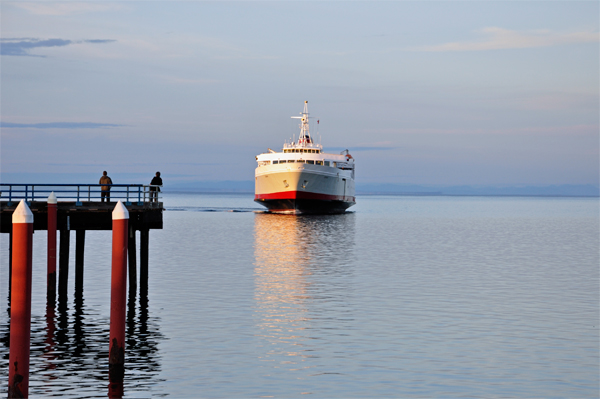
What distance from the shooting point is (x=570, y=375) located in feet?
59.9

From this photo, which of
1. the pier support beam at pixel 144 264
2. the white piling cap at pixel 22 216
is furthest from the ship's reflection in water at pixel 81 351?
the white piling cap at pixel 22 216

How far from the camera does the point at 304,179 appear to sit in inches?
3787

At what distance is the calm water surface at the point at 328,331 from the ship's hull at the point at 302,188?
50.3 meters

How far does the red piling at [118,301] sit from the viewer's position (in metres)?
16.4

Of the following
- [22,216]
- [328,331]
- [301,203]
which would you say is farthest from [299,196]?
[22,216]

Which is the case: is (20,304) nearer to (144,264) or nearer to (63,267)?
(63,267)

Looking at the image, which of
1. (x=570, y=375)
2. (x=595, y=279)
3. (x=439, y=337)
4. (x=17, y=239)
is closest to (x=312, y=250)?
(x=595, y=279)

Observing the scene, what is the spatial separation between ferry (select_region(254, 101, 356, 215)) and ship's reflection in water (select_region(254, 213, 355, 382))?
37.1 metres

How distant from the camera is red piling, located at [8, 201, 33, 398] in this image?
14148 mm

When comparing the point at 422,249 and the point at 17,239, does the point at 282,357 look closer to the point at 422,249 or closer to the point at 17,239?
the point at 17,239

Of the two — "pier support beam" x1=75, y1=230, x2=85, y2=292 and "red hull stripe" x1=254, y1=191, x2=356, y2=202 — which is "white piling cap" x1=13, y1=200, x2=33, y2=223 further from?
"red hull stripe" x1=254, y1=191, x2=356, y2=202

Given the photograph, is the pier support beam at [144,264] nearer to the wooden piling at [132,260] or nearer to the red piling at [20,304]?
the wooden piling at [132,260]

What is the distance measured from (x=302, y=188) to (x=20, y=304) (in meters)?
83.5

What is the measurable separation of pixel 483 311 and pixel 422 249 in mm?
30478
